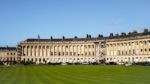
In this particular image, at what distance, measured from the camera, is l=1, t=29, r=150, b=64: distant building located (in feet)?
485

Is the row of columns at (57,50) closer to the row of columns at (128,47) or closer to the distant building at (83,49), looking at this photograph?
the distant building at (83,49)

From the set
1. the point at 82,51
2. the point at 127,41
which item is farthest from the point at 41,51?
the point at 127,41

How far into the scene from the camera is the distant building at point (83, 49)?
14776 cm

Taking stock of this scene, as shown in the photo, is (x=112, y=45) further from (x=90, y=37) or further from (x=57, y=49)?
(x=57, y=49)

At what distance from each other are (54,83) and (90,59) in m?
141

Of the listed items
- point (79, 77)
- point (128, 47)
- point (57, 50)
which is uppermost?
point (57, 50)

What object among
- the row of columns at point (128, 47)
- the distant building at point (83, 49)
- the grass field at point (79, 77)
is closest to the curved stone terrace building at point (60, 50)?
the distant building at point (83, 49)

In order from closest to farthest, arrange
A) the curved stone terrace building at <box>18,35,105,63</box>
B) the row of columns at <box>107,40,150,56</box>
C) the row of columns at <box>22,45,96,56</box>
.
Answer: the row of columns at <box>107,40,150,56</box> → the curved stone terrace building at <box>18,35,105,63</box> → the row of columns at <box>22,45,96,56</box>

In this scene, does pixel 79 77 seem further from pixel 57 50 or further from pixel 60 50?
pixel 57 50

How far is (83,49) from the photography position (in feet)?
578

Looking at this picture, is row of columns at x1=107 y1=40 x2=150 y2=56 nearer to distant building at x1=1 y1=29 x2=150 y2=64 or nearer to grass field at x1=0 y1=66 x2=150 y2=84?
distant building at x1=1 y1=29 x2=150 y2=64

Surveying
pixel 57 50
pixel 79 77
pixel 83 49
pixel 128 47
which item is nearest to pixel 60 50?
pixel 57 50

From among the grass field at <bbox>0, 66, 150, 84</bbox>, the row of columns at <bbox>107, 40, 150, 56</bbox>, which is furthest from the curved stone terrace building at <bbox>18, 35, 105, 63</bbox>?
→ the grass field at <bbox>0, 66, 150, 84</bbox>

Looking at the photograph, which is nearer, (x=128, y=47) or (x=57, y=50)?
(x=128, y=47)
